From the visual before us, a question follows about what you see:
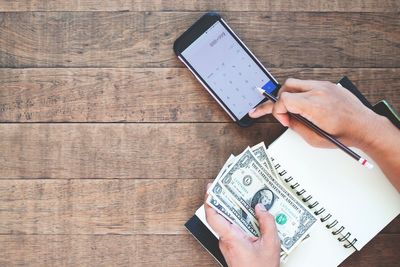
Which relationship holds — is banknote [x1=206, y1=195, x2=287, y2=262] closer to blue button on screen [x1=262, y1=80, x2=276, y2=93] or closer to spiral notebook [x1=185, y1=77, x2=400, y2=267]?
spiral notebook [x1=185, y1=77, x2=400, y2=267]

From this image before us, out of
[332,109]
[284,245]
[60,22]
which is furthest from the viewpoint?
[60,22]

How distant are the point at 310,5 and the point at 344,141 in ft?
1.19

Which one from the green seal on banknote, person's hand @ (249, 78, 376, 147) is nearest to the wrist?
person's hand @ (249, 78, 376, 147)

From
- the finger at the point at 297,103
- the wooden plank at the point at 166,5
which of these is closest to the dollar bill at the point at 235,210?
the finger at the point at 297,103

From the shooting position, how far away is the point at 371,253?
3.89ft

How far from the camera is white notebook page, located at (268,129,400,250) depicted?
1.13 m

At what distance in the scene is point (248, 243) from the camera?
1005 millimetres

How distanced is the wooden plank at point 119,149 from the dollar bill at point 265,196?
0.26 feet

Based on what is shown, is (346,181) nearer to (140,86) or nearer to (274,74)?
(274,74)

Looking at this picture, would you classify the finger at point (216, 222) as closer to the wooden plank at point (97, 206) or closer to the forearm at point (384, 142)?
the wooden plank at point (97, 206)

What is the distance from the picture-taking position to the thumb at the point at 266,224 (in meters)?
1.02

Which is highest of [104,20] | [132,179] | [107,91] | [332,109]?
[332,109]

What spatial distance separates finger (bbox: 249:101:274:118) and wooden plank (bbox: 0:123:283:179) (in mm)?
68

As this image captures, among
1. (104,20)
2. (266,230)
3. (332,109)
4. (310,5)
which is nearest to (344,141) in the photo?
(332,109)
